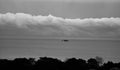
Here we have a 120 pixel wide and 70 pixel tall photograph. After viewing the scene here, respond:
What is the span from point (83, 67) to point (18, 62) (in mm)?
11317

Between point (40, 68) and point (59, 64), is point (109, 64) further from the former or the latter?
point (40, 68)

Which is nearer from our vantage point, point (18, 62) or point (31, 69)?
point (31, 69)

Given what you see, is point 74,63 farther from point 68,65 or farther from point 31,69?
point 31,69

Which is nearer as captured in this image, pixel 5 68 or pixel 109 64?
pixel 5 68

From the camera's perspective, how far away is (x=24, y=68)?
139 ft

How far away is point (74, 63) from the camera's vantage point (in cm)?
4531

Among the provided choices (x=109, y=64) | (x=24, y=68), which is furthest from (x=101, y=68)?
(x=24, y=68)

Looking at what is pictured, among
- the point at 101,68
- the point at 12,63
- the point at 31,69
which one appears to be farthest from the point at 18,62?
the point at 101,68

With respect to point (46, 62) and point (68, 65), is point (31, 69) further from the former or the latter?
point (68, 65)

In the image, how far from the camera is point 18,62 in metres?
45.3

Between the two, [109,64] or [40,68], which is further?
[109,64]

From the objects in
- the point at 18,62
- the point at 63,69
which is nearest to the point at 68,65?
the point at 63,69

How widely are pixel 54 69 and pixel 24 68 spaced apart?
5.01 meters

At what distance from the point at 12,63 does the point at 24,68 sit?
3124 millimetres
